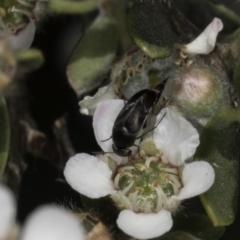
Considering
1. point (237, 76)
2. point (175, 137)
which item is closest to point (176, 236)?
point (175, 137)

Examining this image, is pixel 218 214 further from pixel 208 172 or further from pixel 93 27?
pixel 93 27

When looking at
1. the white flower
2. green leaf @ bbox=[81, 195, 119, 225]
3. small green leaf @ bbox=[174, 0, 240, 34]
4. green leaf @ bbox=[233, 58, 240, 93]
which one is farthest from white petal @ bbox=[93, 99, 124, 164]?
small green leaf @ bbox=[174, 0, 240, 34]

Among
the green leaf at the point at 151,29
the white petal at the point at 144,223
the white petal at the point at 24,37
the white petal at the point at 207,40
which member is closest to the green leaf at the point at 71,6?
the white petal at the point at 24,37

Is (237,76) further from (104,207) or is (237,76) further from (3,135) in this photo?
(3,135)

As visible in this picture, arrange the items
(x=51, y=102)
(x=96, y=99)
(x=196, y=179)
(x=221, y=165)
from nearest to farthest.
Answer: (x=196, y=179) < (x=221, y=165) < (x=96, y=99) < (x=51, y=102)

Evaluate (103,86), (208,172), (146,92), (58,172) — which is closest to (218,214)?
(208,172)

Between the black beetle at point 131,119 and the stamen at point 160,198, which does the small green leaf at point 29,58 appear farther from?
the stamen at point 160,198
